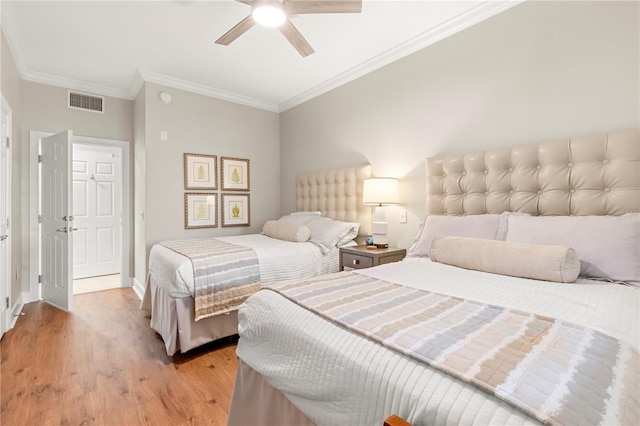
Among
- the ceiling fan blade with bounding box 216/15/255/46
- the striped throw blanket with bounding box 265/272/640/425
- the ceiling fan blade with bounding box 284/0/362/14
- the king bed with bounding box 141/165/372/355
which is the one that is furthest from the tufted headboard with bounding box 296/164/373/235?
the striped throw blanket with bounding box 265/272/640/425

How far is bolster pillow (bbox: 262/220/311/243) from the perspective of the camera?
3137 mm

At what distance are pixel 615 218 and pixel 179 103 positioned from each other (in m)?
4.04

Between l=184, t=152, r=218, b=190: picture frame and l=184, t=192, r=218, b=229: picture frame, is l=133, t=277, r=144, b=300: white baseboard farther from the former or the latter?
l=184, t=152, r=218, b=190: picture frame

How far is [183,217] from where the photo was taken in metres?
3.76

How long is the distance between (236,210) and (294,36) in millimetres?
2535

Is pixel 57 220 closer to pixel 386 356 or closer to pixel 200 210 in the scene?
pixel 200 210

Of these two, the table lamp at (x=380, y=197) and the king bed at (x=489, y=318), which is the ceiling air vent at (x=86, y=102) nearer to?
the table lamp at (x=380, y=197)

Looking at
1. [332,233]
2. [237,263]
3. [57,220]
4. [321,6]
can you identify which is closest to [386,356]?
[237,263]

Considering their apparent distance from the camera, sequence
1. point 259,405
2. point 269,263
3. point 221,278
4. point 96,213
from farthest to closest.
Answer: point 96,213
point 269,263
point 221,278
point 259,405

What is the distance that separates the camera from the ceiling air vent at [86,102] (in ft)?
12.3

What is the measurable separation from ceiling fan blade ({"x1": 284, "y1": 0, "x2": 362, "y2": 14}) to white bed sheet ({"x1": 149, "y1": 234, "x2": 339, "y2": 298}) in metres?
1.82

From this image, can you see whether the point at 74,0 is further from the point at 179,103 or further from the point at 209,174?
the point at 209,174

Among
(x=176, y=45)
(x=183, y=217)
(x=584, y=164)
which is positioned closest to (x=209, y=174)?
(x=183, y=217)

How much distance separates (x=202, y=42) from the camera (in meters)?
2.81
